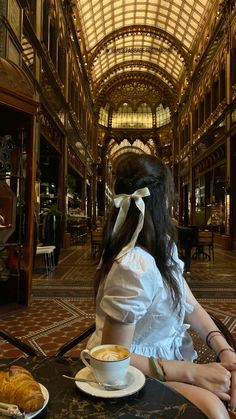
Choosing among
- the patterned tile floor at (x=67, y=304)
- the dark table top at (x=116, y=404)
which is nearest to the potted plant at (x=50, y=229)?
the patterned tile floor at (x=67, y=304)

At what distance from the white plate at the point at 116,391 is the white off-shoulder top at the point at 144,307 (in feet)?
0.63

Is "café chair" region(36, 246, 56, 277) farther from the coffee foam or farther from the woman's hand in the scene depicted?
the coffee foam

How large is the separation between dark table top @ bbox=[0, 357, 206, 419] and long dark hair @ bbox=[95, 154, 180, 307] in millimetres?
433

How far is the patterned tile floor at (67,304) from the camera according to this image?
361 centimetres

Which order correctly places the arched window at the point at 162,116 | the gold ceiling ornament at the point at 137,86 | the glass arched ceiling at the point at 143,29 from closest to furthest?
the glass arched ceiling at the point at 143,29 < the gold ceiling ornament at the point at 137,86 < the arched window at the point at 162,116

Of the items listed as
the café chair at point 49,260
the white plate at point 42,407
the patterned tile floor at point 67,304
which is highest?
the white plate at point 42,407

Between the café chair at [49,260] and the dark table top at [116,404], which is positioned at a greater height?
the dark table top at [116,404]

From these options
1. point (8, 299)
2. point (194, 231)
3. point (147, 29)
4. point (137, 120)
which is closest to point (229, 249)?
point (194, 231)

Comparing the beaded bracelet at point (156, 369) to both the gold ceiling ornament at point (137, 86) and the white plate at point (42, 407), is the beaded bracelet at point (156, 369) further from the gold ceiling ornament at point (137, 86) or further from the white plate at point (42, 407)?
the gold ceiling ornament at point (137, 86)

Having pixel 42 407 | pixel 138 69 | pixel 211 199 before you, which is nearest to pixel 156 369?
pixel 42 407

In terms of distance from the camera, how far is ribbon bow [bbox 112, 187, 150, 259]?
1.30 metres

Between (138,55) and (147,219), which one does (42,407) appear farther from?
(138,55)

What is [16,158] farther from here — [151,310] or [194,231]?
[194,231]

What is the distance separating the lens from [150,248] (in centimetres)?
136
